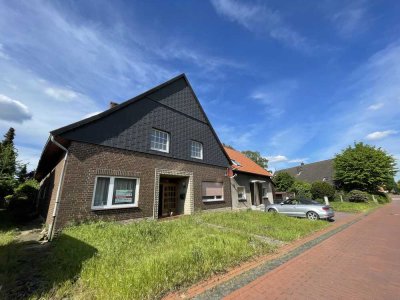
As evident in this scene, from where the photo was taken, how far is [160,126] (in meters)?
12.6

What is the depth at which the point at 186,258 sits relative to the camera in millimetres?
5105

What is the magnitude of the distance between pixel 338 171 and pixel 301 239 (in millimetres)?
31569

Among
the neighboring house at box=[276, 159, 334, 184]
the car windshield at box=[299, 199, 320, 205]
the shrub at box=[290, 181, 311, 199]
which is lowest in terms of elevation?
the car windshield at box=[299, 199, 320, 205]

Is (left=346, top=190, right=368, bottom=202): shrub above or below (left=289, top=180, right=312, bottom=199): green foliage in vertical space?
below

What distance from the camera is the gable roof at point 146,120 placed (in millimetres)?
9398

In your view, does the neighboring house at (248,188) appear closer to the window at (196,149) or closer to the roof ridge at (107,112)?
the window at (196,149)

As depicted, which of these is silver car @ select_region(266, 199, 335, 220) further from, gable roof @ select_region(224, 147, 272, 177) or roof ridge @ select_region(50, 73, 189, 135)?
roof ridge @ select_region(50, 73, 189, 135)

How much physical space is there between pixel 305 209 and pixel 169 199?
31.1ft

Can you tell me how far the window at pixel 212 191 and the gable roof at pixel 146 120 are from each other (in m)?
1.67

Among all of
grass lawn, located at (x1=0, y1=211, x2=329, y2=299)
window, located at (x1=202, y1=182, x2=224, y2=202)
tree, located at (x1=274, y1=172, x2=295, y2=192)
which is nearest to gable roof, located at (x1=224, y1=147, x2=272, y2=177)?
window, located at (x1=202, y1=182, x2=224, y2=202)

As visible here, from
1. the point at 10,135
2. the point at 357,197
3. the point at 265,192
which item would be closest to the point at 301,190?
the point at 357,197

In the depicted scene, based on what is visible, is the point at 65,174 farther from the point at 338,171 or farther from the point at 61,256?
the point at 338,171

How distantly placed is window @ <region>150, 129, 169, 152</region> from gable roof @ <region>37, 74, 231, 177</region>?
0.37 meters

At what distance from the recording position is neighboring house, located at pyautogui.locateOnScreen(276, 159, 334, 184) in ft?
155
